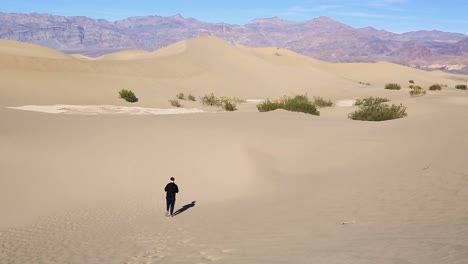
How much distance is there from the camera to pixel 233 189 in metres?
12.4

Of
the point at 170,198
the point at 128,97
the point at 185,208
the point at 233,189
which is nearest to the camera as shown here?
the point at 170,198

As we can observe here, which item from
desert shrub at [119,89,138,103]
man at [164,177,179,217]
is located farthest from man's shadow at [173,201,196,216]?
desert shrub at [119,89,138,103]

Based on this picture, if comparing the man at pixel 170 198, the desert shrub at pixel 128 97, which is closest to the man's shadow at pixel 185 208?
the man at pixel 170 198

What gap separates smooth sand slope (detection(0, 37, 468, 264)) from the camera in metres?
6.92

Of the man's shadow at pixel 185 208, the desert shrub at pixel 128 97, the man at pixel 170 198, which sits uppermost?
the desert shrub at pixel 128 97

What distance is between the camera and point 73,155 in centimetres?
1362

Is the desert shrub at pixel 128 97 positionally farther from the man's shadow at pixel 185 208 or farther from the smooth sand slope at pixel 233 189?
the man's shadow at pixel 185 208

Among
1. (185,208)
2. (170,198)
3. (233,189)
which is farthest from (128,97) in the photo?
(170,198)

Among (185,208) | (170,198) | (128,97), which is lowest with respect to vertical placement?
(185,208)

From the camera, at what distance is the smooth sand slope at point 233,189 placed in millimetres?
6922

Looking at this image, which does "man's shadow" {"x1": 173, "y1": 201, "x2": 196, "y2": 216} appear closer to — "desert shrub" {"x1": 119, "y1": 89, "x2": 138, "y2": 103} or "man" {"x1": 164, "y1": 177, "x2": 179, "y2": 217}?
"man" {"x1": 164, "y1": 177, "x2": 179, "y2": 217}

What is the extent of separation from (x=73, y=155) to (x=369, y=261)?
10587mm

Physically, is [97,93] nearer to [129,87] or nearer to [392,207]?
[129,87]

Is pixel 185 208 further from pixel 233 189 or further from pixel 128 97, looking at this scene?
pixel 128 97
